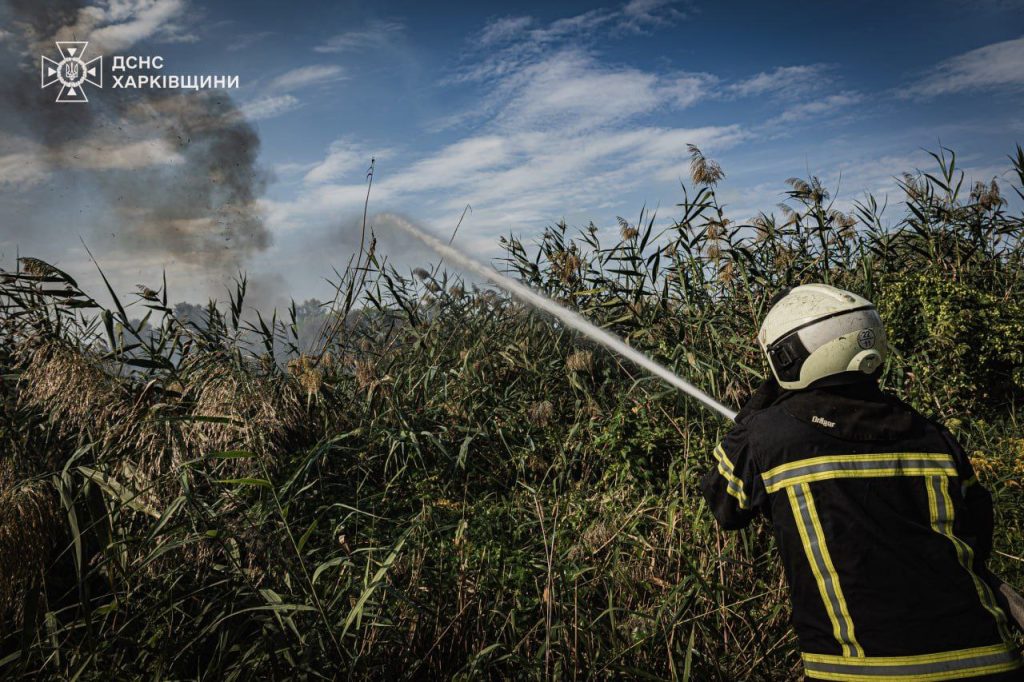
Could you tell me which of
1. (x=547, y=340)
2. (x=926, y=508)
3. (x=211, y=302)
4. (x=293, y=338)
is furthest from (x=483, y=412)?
(x=926, y=508)

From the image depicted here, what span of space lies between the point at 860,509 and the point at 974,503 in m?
0.52

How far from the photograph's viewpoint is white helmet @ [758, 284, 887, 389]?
79.8 inches

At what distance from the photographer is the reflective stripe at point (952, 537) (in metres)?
1.79

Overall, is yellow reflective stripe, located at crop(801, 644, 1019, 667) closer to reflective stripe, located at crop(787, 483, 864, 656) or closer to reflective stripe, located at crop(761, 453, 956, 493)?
reflective stripe, located at crop(787, 483, 864, 656)

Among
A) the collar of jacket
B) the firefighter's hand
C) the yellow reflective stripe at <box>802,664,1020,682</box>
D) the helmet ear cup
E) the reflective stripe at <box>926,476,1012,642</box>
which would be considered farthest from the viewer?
the firefighter's hand

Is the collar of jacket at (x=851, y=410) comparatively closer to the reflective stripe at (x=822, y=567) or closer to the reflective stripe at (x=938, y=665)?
the reflective stripe at (x=822, y=567)

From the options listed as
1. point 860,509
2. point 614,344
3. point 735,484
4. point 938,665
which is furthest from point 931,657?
point 614,344

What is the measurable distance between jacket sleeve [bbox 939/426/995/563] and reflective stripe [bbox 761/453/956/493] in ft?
0.35

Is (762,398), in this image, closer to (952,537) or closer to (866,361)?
(866,361)

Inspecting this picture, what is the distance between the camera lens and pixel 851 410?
1.95m

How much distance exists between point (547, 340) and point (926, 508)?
3507 millimetres

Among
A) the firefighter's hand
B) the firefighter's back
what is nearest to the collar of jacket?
the firefighter's back

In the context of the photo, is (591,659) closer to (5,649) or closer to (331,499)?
(331,499)

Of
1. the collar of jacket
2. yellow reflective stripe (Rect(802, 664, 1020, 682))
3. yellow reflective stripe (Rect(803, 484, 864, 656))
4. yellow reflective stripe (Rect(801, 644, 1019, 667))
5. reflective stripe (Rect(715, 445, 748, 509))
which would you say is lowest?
yellow reflective stripe (Rect(802, 664, 1020, 682))
